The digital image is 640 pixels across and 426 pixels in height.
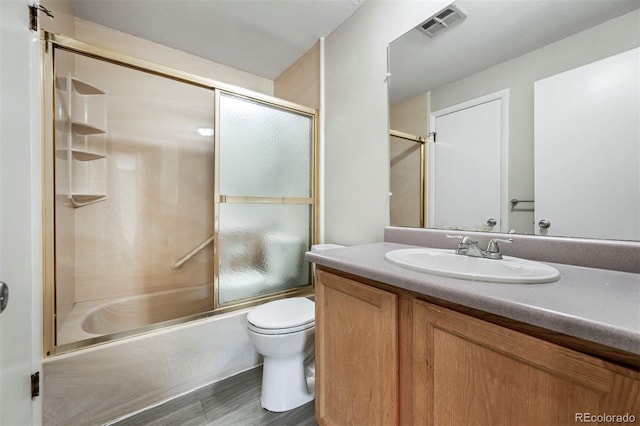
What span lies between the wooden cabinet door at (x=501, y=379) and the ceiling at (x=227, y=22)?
2.01m

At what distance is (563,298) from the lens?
1.84ft

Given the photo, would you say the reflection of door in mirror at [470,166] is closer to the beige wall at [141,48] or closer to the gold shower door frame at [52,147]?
the gold shower door frame at [52,147]

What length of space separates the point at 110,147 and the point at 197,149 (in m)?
0.63

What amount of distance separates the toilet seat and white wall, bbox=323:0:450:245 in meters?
0.59

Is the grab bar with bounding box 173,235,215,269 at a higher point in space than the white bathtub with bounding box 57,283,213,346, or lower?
higher

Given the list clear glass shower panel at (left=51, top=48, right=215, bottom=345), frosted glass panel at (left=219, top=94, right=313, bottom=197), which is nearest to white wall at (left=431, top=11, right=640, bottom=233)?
frosted glass panel at (left=219, top=94, right=313, bottom=197)

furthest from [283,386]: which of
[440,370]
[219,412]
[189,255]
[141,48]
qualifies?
[141,48]

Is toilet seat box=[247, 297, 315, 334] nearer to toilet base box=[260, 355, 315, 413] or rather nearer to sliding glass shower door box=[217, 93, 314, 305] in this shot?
toilet base box=[260, 355, 315, 413]

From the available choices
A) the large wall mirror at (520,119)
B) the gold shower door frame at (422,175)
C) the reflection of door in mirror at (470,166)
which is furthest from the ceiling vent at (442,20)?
the gold shower door frame at (422,175)

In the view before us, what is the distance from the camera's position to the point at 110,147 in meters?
1.99

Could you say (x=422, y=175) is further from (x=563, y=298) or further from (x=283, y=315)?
(x=283, y=315)

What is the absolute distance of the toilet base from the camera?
4.43 feet

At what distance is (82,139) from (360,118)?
192 centimetres

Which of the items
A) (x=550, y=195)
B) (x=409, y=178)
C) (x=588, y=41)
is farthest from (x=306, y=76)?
(x=550, y=195)
